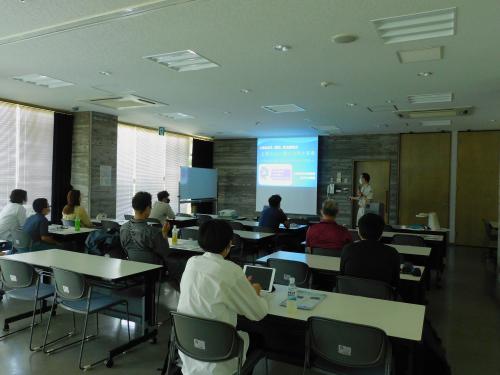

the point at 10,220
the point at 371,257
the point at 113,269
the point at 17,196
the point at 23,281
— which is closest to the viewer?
the point at 371,257

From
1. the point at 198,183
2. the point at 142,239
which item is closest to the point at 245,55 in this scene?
the point at 142,239

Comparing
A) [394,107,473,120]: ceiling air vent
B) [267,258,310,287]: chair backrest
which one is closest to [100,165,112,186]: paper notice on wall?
[267,258,310,287]: chair backrest

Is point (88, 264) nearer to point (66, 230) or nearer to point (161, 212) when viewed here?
point (66, 230)

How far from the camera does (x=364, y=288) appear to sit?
2916 millimetres

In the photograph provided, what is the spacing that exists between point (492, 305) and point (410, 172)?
5.91m

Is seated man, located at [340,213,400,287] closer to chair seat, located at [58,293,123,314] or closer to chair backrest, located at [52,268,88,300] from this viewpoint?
chair seat, located at [58,293,123,314]

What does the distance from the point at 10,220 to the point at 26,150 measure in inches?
122

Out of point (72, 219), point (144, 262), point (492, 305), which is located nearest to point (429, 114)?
point (492, 305)

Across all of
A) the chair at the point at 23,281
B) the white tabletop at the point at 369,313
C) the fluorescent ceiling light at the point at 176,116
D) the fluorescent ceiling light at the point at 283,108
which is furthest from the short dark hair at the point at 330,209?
the fluorescent ceiling light at the point at 176,116

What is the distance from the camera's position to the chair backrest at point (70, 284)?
3.09m

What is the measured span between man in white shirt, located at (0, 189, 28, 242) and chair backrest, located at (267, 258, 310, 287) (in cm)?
359

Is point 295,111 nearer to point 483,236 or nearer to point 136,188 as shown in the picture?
point 136,188

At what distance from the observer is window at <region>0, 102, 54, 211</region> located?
7219mm

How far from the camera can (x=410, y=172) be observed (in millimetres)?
10422
